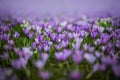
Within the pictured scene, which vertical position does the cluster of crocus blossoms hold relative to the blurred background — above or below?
above

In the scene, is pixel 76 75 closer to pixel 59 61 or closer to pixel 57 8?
pixel 59 61

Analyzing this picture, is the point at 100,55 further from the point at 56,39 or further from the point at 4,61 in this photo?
the point at 4,61

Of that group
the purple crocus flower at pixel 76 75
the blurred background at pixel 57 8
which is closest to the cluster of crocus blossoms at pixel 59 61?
the purple crocus flower at pixel 76 75

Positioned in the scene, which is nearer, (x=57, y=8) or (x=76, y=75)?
(x=76, y=75)

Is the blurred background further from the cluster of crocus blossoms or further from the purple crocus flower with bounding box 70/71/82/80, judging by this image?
the purple crocus flower with bounding box 70/71/82/80

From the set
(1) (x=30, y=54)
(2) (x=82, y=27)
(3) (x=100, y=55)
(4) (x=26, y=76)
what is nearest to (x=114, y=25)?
(2) (x=82, y=27)

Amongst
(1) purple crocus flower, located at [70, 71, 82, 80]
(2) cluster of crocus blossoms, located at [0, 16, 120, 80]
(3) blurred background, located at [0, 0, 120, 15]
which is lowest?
(3) blurred background, located at [0, 0, 120, 15]

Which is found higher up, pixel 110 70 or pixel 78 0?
pixel 110 70

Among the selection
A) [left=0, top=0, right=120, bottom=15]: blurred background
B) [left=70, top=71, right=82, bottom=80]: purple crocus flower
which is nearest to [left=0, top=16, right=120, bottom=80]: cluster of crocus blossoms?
[left=70, top=71, right=82, bottom=80]: purple crocus flower

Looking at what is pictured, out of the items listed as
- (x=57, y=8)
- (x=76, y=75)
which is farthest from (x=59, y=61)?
(x=57, y=8)

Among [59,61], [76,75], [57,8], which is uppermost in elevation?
[76,75]

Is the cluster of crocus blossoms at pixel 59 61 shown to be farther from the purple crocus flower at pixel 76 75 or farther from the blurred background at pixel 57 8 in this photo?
the blurred background at pixel 57 8
